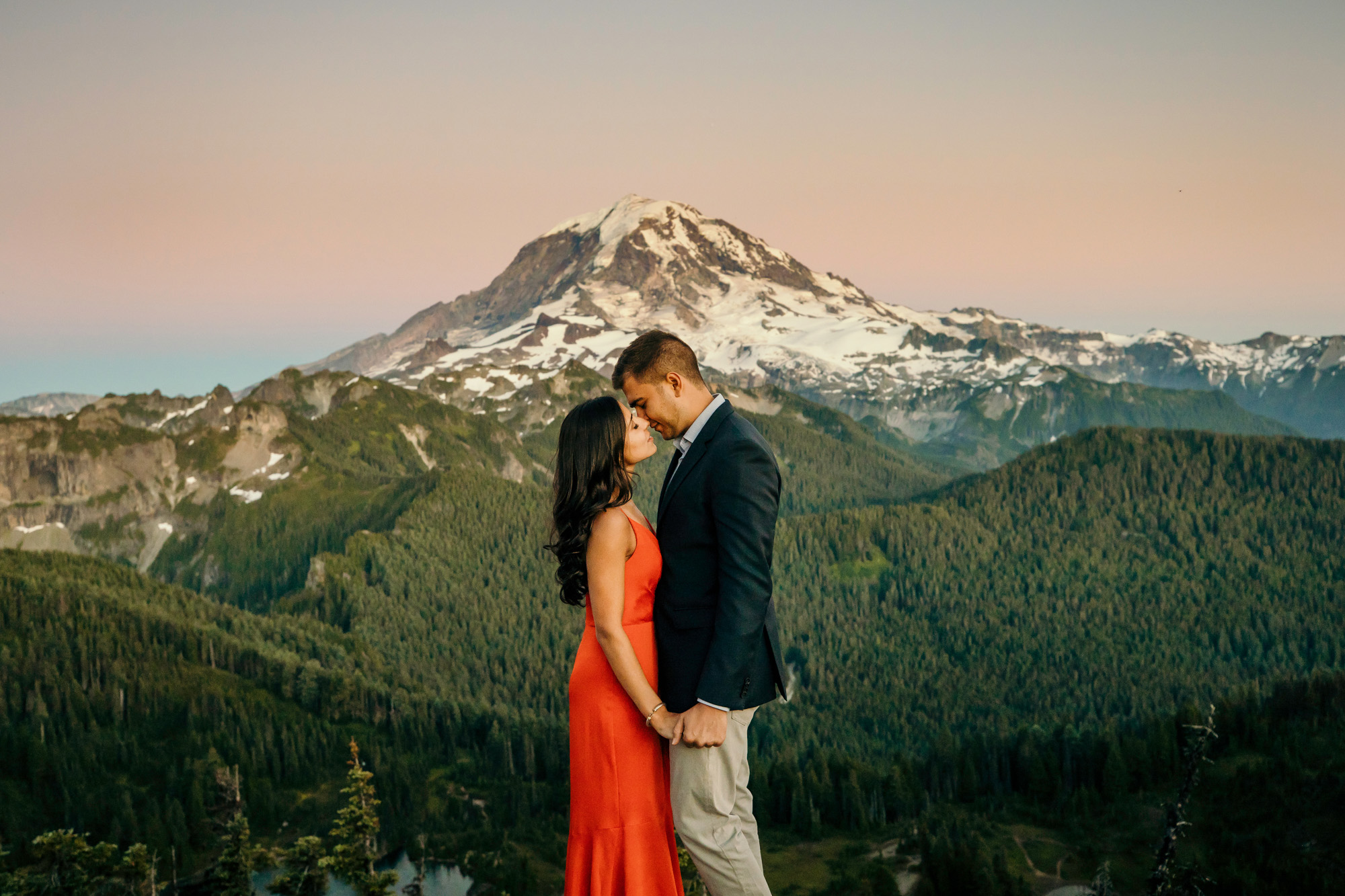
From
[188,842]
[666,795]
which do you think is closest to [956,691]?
[188,842]

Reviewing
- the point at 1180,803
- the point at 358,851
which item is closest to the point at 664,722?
the point at 1180,803

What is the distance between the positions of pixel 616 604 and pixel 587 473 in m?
1.40

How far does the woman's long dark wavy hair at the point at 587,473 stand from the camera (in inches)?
409

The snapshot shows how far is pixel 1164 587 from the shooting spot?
641ft

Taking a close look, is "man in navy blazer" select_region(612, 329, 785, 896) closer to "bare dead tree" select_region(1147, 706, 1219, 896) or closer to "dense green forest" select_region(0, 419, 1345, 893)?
"bare dead tree" select_region(1147, 706, 1219, 896)

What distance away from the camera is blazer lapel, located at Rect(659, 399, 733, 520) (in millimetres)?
10609

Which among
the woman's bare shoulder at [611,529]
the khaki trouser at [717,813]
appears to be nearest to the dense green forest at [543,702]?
the khaki trouser at [717,813]

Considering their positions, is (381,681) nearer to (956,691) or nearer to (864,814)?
(864,814)

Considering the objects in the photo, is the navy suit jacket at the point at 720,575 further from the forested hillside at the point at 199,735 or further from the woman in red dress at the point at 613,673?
the forested hillside at the point at 199,735

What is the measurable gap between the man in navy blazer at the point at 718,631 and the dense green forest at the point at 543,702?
7938 cm

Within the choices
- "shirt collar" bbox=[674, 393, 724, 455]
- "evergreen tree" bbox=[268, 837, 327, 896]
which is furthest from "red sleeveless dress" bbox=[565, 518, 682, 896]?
"evergreen tree" bbox=[268, 837, 327, 896]

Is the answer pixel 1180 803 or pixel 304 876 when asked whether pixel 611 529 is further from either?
pixel 304 876

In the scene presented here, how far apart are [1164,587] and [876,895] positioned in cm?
13661

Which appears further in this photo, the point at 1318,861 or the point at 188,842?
the point at 188,842
